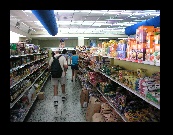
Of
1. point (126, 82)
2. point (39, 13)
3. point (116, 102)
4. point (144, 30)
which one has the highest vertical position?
point (39, 13)

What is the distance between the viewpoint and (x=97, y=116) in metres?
4.18

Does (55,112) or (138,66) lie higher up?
(138,66)

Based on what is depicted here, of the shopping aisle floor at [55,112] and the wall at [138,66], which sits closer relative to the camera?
the wall at [138,66]

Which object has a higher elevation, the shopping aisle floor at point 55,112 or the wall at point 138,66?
the wall at point 138,66

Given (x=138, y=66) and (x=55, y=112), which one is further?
(x=55, y=112)

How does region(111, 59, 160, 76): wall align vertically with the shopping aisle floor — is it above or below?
above

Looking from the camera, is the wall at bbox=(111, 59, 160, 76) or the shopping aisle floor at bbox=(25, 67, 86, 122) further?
the shopping aisle floor at bbox=(25, 67, 86, 122)

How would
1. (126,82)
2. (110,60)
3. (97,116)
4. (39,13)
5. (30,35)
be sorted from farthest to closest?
(30,35) → (110,60) → (39,13) → (97,116) → (126,82)

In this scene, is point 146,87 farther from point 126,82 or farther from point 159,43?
point 126,82

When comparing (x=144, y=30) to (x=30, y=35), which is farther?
(x=30, y=35)

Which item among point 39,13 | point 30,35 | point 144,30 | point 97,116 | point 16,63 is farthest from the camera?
point 30,35
